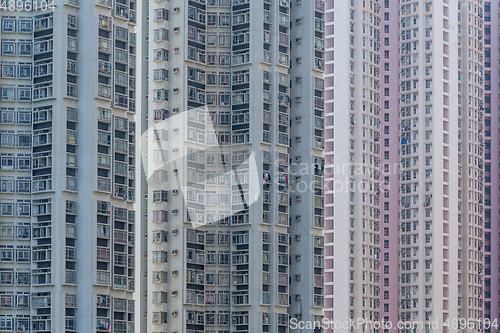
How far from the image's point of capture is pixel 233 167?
83.0 meters

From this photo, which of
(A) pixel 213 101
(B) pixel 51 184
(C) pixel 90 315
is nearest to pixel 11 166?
(B) pixel 51 184

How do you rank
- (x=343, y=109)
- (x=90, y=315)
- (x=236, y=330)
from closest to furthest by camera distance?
(x=90, y=315)
(x=236, y=330)
(x=343, y=109)

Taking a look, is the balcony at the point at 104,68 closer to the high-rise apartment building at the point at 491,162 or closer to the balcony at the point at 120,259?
the balcony at the point at 120,259

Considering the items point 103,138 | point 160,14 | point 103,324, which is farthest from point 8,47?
point 103,324

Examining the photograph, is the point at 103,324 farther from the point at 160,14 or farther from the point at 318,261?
the point at 160,14

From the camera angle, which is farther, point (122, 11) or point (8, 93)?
point (122, 11)

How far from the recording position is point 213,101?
83.9 metres

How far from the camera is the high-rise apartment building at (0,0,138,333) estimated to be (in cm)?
6594

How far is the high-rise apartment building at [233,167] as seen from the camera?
78500 millimetres

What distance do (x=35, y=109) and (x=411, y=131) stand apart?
63.3 m

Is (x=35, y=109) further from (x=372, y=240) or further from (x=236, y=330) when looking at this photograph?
(x=372, y=240)

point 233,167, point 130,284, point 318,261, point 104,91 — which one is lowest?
point 130,284

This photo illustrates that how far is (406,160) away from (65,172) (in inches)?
2476

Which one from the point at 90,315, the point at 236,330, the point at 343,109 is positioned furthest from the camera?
the point at 343,109
